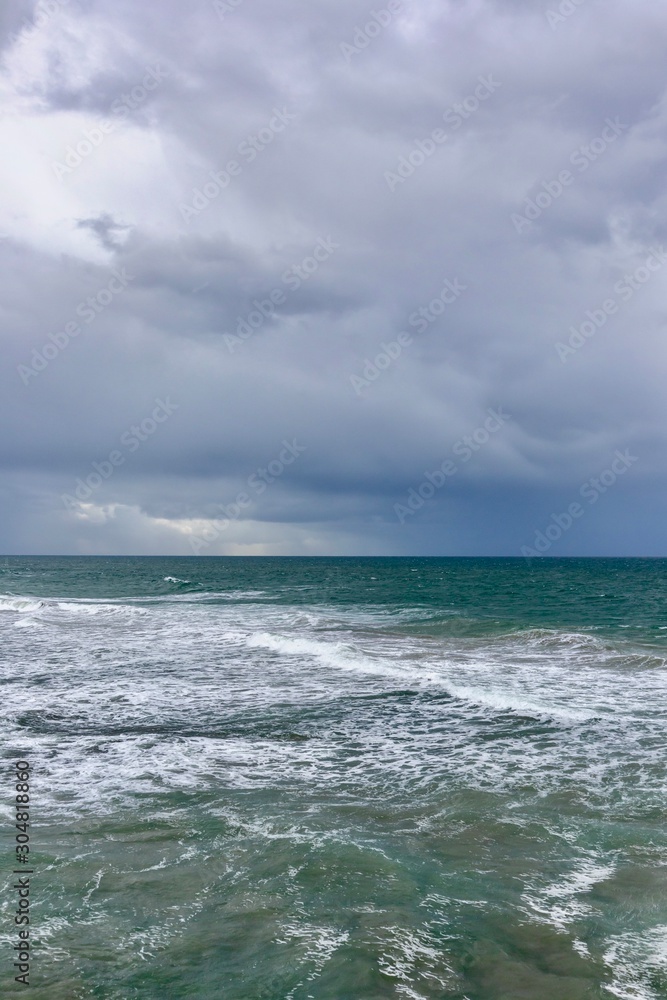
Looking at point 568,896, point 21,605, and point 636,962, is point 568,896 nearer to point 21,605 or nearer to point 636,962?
point 636,962

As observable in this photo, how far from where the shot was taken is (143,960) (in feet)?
20.8

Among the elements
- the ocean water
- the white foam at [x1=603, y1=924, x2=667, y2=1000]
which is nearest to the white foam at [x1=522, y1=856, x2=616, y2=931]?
the ocean water

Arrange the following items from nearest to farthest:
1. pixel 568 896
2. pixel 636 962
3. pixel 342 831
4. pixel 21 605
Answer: pixel 636 962 → pixel 568 896 → pixel 342 831 → pixel 21 605

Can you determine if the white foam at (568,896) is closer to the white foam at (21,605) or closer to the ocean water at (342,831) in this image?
the ocean water at (342,831)

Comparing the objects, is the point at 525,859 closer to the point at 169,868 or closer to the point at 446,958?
the point at 446,958

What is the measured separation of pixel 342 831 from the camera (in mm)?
9500

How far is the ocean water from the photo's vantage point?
629 centimetres

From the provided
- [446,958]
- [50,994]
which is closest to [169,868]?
[50,994]

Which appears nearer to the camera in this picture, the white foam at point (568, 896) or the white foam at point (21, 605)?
the white foam at point (568, 896)

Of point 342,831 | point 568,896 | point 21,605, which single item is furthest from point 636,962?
point 21,605

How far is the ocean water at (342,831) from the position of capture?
629cm

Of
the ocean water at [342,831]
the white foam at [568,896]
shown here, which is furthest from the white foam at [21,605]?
the white foam at [568,896]

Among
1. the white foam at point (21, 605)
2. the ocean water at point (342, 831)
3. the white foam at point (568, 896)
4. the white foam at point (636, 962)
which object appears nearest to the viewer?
the white foam at point (636, 962)

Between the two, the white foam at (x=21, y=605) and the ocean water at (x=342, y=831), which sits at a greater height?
the ocean water at (x=342, y=831)
